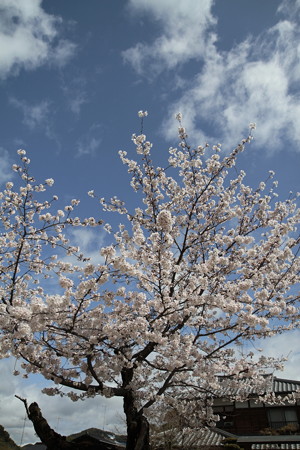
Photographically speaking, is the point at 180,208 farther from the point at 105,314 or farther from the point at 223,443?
the point at 223,443

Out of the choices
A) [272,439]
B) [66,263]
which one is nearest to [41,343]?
[66,263]

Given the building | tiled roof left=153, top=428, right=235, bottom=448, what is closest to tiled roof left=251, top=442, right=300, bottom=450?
tiled roof left=153, top=428, right=235, bottom=448

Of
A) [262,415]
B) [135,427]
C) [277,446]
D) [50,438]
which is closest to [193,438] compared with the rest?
[277,446]

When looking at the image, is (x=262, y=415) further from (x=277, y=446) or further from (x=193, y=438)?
(x=193, y=438)

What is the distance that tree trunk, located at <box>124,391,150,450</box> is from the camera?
7.88m

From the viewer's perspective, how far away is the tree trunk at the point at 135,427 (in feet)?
25.9

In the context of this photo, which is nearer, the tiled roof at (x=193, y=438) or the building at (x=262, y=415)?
the tiled roof at (x=193, y=438)

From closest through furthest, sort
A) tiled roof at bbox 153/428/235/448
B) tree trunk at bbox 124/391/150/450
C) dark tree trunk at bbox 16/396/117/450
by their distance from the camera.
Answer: tree trunk at bbox 124/391/150/450 < dark tree trunk at bbox 16/396/117/450 < tiled roof at bbox 153/428/235/448

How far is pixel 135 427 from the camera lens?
8039mm

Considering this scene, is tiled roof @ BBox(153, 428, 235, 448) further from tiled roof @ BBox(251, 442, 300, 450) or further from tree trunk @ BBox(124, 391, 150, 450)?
tree trunk @ BBox(124, 391, 150, 450)

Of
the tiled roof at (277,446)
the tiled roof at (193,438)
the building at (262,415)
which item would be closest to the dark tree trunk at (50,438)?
the tiled roof at (193,438)

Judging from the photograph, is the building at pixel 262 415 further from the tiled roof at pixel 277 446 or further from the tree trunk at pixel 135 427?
the tree trunk at pixel 135 427

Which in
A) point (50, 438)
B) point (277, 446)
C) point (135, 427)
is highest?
point (135, 427)

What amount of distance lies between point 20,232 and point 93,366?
411cm
